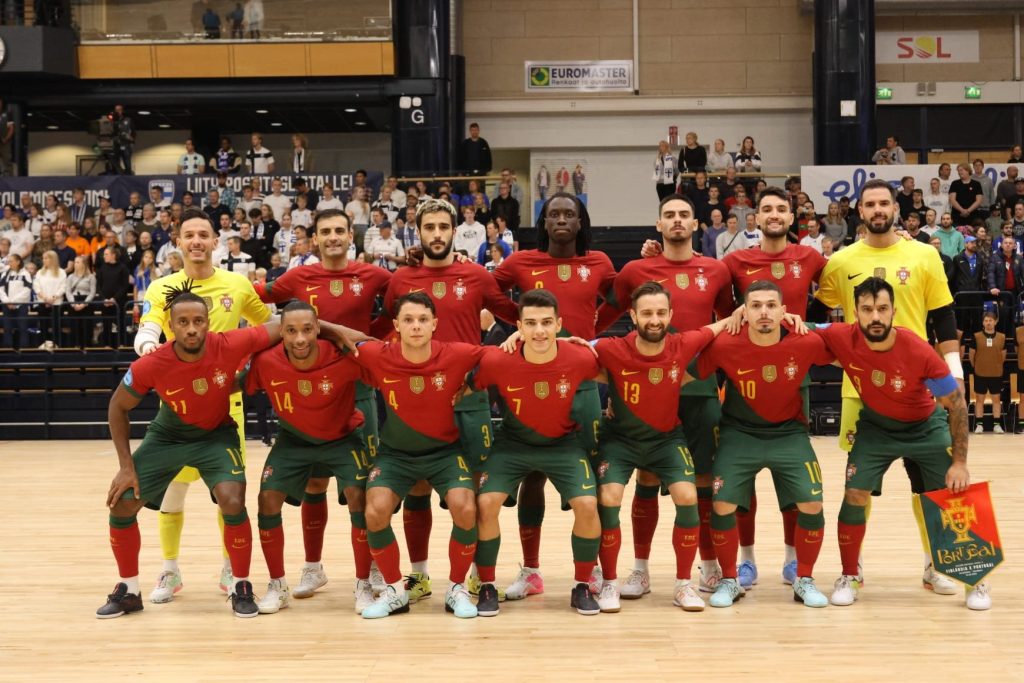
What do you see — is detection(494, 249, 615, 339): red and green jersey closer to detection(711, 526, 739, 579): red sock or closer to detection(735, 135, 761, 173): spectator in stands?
detection(711, 526, 739, 579): red sock

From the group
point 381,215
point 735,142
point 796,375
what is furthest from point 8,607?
point 735,142

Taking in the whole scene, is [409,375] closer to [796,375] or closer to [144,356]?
[144,356]

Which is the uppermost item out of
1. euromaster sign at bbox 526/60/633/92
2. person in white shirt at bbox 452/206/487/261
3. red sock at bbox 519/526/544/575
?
euromaster sign at bbox 526/60/633/92

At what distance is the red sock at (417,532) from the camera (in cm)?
657

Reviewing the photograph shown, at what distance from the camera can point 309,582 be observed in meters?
6.60

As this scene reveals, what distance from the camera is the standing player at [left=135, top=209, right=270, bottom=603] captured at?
6582 millimetres

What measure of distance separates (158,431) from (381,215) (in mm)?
11768

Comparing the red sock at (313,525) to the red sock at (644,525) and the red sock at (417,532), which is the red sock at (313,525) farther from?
the red sock at (644,525)

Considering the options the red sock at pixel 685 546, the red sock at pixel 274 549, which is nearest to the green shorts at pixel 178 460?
the red sock at pixel 274 549

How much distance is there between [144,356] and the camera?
6.23m

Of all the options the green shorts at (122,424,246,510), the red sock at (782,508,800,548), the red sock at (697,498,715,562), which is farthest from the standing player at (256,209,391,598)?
the red sock at (782,508,800,548)

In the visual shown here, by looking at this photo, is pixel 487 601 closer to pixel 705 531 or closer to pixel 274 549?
pixel 274 549

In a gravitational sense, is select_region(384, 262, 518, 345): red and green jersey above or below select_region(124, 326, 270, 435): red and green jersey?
above

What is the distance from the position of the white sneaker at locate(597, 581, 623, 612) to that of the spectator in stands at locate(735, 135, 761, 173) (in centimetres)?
1594
